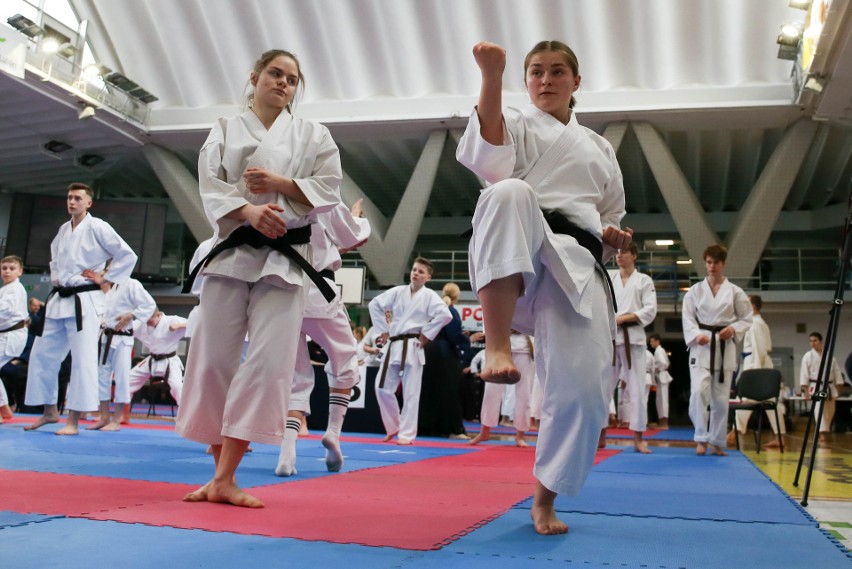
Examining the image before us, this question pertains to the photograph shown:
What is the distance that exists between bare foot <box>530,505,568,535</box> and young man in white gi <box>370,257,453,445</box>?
14.7 feet

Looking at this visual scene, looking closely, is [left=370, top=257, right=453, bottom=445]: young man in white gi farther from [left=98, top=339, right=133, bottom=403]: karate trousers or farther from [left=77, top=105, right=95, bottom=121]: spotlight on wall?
[left=77, top=105, right=95, bottom=121]: spotlight on wall

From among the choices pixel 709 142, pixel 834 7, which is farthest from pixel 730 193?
pixel 834 7

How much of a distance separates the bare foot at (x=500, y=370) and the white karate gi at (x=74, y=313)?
12.9 feet

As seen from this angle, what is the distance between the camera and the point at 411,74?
48.3 feet

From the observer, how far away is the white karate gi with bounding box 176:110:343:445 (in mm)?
2193

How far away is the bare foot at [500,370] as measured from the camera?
1715 mm

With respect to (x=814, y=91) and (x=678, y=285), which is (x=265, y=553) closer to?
(x=814, y=91)

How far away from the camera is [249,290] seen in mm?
2322

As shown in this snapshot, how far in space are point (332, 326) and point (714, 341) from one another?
11.5ft

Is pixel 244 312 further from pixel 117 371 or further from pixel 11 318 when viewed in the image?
pixel 11 318

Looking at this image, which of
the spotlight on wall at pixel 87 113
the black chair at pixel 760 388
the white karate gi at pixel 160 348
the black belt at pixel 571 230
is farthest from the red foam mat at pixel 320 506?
the spotlight on wall at pixel 87 113

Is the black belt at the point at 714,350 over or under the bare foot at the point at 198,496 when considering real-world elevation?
over

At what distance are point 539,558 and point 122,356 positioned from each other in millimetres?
5933

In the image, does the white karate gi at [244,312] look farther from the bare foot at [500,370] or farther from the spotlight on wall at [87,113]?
the spotlight on wall at [87,113]
